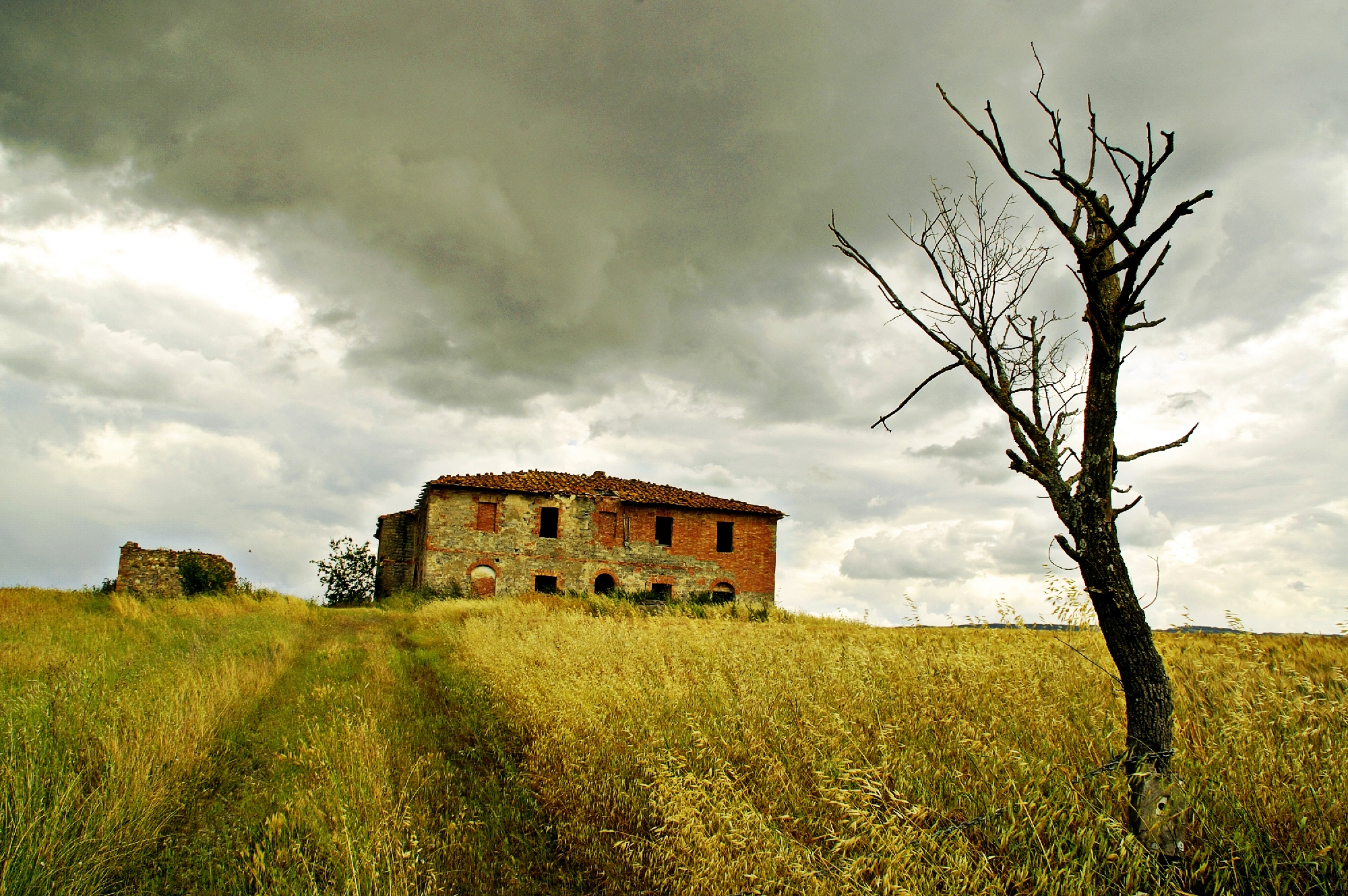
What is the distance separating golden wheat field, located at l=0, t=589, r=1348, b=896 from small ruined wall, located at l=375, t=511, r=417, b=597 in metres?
25.5

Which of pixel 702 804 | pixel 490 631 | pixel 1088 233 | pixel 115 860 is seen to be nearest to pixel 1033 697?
pixel 702 804

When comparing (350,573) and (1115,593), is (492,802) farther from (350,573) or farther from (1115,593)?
(350,573)

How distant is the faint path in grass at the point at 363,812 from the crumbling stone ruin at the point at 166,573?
68.0 feet

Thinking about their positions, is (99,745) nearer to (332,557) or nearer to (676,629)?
(676,629)

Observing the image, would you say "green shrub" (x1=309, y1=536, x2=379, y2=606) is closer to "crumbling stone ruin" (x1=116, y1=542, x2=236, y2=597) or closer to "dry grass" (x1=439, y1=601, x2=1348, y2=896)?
"crumbling stone ruin" (x1=116, y1=542, x2=236, y2=597)

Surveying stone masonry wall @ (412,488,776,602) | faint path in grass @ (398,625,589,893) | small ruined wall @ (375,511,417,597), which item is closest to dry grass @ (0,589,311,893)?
faint path in grass @ (398,625,589,893)

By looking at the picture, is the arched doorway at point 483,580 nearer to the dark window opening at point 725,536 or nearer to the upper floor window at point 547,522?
the upper floor window at point 547,522

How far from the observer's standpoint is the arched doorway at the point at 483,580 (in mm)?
26188

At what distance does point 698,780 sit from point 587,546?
25.2 meters

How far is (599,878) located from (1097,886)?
214 cm

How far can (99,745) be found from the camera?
13.8 feet

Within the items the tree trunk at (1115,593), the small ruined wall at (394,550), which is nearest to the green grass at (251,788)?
the tree trunk at (1115,593)

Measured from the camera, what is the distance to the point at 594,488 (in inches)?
1141

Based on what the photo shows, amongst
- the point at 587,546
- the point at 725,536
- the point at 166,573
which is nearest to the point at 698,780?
the point at 587,546
